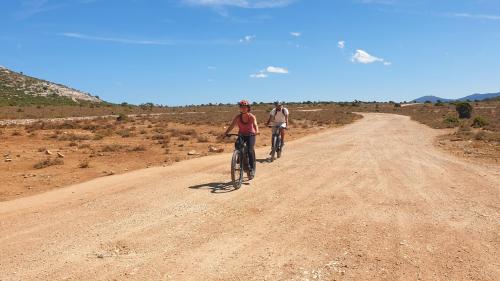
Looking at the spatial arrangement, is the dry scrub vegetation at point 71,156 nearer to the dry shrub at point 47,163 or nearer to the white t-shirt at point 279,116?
the dry shrub at point 47,163

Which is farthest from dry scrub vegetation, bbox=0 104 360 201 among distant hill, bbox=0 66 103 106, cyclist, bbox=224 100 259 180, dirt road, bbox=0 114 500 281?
distant hill, bbox=0 66 103 106

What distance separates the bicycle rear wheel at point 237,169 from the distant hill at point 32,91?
7546 centimetres

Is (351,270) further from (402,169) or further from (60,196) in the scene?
(402,169)

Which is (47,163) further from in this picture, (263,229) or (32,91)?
(32,91)

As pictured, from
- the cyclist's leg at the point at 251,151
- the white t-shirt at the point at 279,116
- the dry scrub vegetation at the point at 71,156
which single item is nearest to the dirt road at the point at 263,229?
the cyclist's leg at the point at 251,151

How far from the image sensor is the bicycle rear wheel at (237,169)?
10266mm

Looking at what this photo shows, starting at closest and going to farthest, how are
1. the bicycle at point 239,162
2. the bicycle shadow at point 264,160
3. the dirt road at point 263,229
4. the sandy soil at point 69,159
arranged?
the dirt road at point 263,229 < the bicycle at point 239,162 < the sandy soil at point 69,159 < the bicycle shadow at point 264,160

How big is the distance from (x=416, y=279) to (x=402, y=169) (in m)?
8.21

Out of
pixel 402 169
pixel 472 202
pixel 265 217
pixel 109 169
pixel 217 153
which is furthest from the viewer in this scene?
pixel 217 153

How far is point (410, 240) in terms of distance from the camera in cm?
648

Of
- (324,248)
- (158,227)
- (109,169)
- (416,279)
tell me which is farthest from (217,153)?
(416,279)

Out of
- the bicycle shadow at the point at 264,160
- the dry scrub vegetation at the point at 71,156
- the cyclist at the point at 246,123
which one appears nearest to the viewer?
the cyclist at the point at 246,123

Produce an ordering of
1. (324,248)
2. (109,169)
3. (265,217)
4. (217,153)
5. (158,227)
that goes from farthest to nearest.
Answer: (217,153) → (109,169) → (265,217) → (158,227) → (324,248)

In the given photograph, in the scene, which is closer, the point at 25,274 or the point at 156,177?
the point at 25,274
